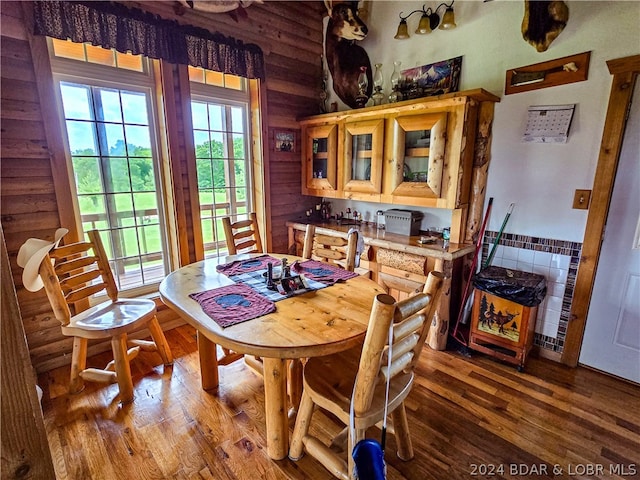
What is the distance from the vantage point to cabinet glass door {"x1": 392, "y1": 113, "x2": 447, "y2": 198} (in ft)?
8.05

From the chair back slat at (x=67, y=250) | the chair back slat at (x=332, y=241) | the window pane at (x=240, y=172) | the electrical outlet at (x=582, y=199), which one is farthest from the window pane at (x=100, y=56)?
the electrical outlet at (x=582, y=199)

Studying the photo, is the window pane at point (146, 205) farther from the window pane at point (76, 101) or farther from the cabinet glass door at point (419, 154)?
the cabinet glass door at point (419, 154)

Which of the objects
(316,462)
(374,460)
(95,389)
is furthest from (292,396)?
(374,460)

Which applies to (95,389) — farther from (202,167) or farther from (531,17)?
(531,17)

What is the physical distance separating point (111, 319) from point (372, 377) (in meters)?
1.75

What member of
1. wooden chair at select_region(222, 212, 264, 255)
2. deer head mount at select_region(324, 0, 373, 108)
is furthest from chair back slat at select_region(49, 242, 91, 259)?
deer head mount at select_region(324, 0, 373, 108)

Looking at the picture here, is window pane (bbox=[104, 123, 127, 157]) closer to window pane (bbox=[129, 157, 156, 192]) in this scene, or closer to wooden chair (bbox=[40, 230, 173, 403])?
window pane (bbox=[129, 157, 156, 192])

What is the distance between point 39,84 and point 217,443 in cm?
246

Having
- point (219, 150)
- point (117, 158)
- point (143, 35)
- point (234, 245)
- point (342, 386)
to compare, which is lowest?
point (342, 386)

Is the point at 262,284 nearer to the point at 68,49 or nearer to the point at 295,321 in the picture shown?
the point at 295,321

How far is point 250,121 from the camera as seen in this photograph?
3.30 meters

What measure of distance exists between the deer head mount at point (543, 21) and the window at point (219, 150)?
2.38 m

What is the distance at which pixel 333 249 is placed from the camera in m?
2.40

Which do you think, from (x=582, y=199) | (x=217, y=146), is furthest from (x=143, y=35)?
(x=582, y=199)
